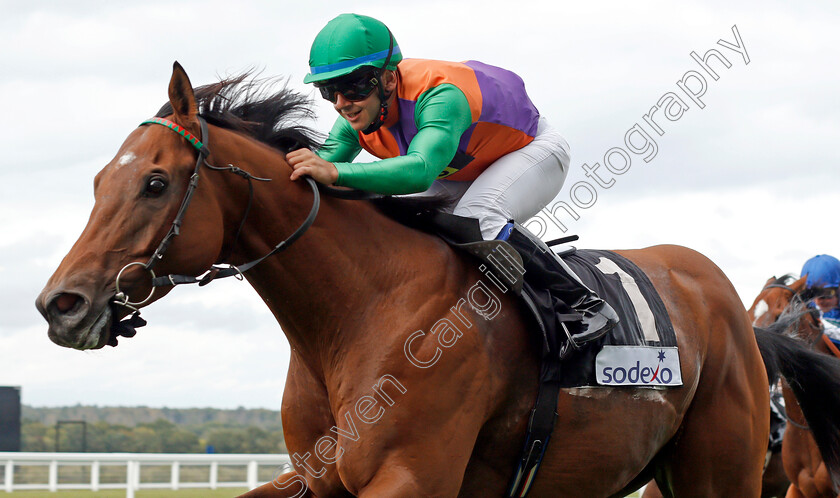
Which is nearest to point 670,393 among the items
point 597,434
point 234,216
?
point 597,434

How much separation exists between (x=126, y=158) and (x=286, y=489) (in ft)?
5.40

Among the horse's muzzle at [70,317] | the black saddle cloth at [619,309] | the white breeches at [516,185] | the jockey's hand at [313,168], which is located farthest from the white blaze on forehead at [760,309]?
the horse's muzzle at [70,317]

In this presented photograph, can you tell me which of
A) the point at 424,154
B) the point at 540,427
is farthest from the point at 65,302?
the point at 540,427

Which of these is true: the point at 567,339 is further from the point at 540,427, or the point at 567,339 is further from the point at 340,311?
the point at 340,311

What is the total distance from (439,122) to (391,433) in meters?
1.20

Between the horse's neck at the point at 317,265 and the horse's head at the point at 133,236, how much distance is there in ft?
0.73

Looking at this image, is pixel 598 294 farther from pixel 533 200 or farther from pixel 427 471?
pixel 427 471

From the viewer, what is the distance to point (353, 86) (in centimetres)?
370

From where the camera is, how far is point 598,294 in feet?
13.2

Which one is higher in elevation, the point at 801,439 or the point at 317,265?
the point at 317,265

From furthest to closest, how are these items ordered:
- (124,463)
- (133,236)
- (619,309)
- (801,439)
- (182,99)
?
(124,463) < (801,439) < (619,309) < (182,99) < (133,236)

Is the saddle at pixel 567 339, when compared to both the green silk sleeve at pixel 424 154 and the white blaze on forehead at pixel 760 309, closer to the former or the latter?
the green silk sleeve at pixel 424 154

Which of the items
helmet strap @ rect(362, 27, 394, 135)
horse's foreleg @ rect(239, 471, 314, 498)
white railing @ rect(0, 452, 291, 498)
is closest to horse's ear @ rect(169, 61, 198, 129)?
helmet strap @ rect(362, 27, 394, 135)

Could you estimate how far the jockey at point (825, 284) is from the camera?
830 cm
